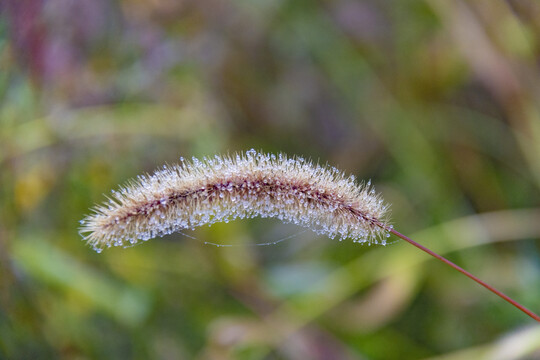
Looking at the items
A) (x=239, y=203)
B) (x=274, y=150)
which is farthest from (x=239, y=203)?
(x=274, y=150)

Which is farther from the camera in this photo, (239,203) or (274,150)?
(274,150)

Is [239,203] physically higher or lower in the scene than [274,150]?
lower

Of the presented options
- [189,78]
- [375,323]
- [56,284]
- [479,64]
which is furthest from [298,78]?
[56,284]

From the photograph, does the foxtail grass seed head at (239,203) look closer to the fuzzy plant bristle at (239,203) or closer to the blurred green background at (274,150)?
the fuzzy plant bristle at (239,203)

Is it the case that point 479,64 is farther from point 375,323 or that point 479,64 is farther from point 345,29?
point 375,323

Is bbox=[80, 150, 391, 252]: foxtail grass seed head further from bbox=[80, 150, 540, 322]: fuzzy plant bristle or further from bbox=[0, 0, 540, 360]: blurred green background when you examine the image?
bbox=[0, 0, 540, 360]: blurred green background

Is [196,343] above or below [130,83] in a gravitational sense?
below

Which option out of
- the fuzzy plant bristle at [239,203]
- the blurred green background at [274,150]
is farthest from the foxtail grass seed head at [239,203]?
the blurred green background at [274,150]

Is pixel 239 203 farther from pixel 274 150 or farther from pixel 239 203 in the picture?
pixel 274 150
